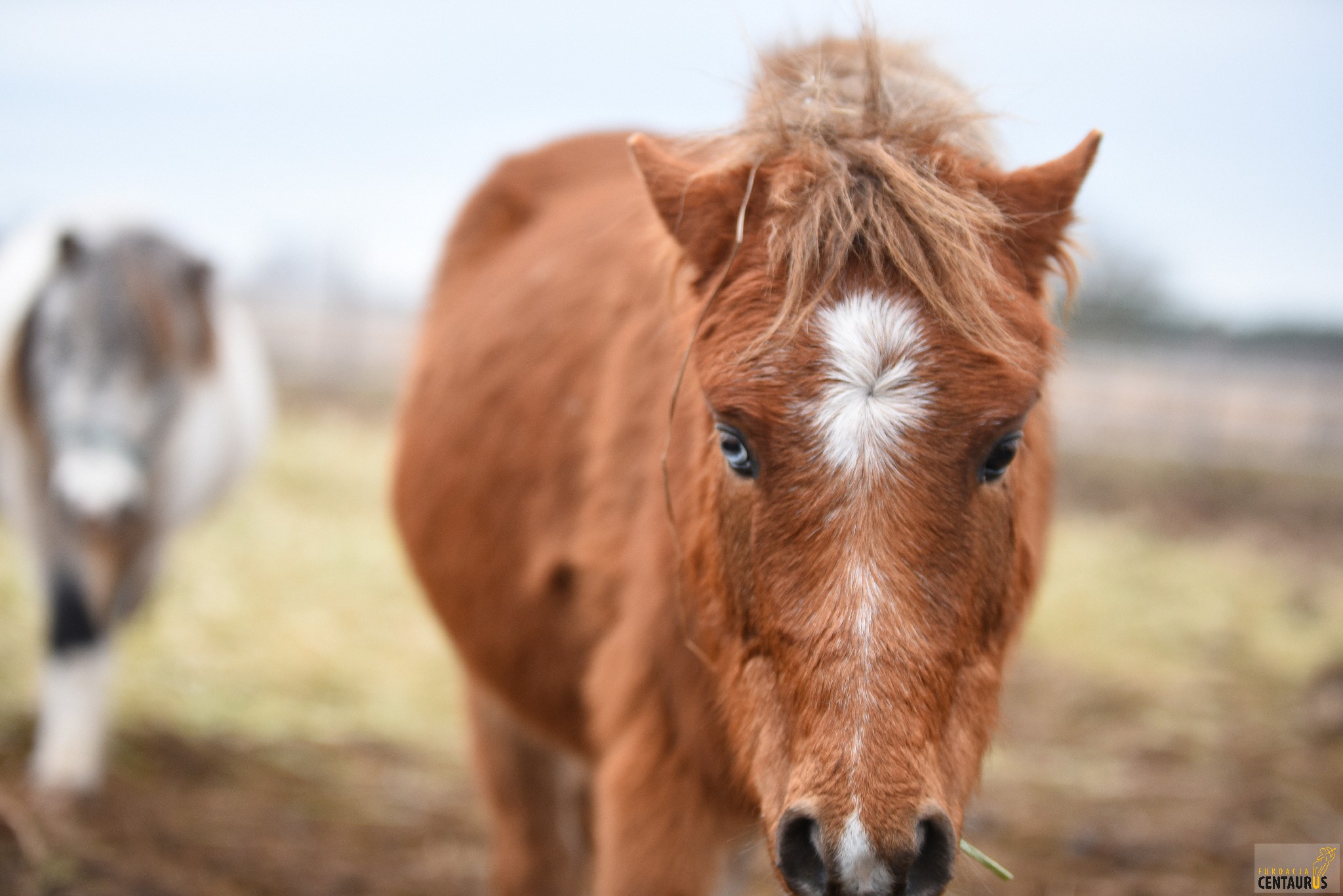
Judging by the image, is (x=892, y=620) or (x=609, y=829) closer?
(x=892, y=620)

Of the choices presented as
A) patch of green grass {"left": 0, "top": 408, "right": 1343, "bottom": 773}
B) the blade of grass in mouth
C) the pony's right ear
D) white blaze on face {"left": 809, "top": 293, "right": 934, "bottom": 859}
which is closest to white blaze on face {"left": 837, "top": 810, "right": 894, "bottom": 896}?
white blaze on face {"left": 809, "top": 293, "right": 934, "bottom": 859}

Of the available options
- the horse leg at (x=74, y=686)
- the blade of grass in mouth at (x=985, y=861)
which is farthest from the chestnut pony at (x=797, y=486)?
the horse leg at (x=74, y=686)

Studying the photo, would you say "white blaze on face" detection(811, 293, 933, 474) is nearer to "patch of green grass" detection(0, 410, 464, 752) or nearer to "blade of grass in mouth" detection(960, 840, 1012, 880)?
"blade of grass in mouth" detection(960, 840, 1012, 880)

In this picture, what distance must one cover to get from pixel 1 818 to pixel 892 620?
330 centimetres

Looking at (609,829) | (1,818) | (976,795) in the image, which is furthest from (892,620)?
(1,818)

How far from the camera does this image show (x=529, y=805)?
3.27 metres

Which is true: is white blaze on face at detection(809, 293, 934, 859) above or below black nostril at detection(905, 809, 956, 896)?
above

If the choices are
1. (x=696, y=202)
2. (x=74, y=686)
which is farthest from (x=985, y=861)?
(x=74, y=686)

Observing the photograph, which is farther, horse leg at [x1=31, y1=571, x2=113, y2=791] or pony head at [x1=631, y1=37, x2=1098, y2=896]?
horse leg at [x1=31, y1=571, x2=113, y2=791]

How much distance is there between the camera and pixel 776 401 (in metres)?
1.57

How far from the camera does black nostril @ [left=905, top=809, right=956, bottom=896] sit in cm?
143

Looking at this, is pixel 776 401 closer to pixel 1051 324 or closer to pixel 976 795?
pixel 1051 324

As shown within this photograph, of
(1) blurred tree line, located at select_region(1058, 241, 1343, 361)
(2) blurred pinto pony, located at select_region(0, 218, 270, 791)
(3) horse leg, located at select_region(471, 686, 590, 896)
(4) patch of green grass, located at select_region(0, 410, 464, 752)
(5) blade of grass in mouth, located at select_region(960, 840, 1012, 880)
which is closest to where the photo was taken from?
(5) blade of grass in mouth, located at select_region(960, 840, 1012, 880)

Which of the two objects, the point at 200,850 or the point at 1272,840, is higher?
the point at 200,850
